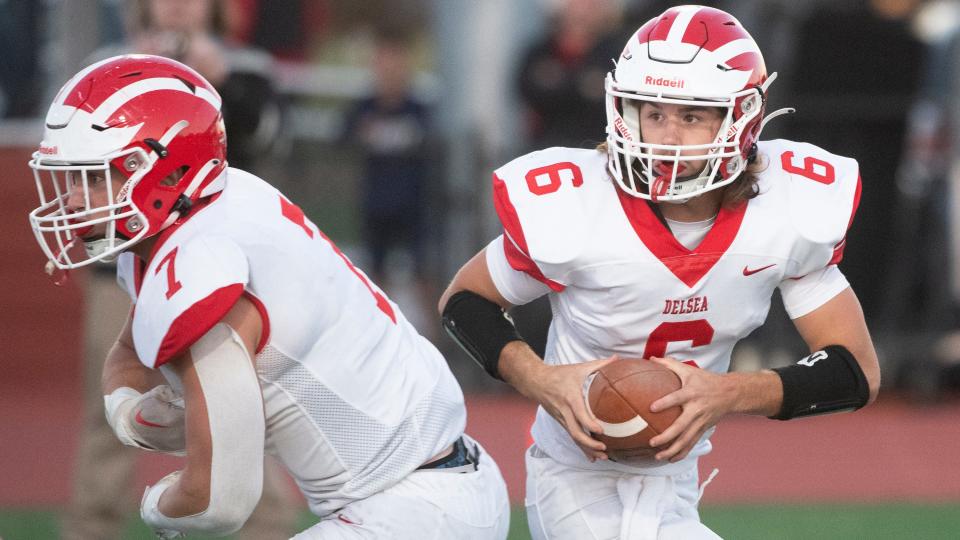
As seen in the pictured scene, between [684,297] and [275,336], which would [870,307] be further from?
[275,336]

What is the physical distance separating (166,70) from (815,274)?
1.68 m

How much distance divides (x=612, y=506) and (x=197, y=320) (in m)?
1.25

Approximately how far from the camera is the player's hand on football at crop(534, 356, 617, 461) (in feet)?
10.3

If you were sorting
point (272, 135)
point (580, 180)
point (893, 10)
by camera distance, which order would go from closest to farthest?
point (580, 180), point (272, 135), point (893, 10)

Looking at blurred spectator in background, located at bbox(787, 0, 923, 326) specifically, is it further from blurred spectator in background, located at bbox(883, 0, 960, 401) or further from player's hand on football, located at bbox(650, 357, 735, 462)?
player's hand on football, located at bbox(650, 357, 735, 462)

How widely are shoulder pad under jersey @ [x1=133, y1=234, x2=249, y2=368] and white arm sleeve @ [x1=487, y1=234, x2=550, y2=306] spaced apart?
85 cm

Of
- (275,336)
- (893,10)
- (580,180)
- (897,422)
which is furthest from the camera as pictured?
(893,10)

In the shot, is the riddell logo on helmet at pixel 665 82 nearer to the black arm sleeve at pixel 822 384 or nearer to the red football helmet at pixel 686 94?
the red football helmet at pixel 686 94

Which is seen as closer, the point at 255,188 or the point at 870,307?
the point at 255,188

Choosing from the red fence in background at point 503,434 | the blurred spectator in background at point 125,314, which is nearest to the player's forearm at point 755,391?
the blurred spectator in background at point 125,314

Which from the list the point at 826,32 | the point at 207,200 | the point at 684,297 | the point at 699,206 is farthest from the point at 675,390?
the point at 826,32

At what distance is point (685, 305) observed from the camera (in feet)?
10.7

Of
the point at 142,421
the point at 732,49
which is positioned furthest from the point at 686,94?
the point at 142,421

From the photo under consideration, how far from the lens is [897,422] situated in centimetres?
779
